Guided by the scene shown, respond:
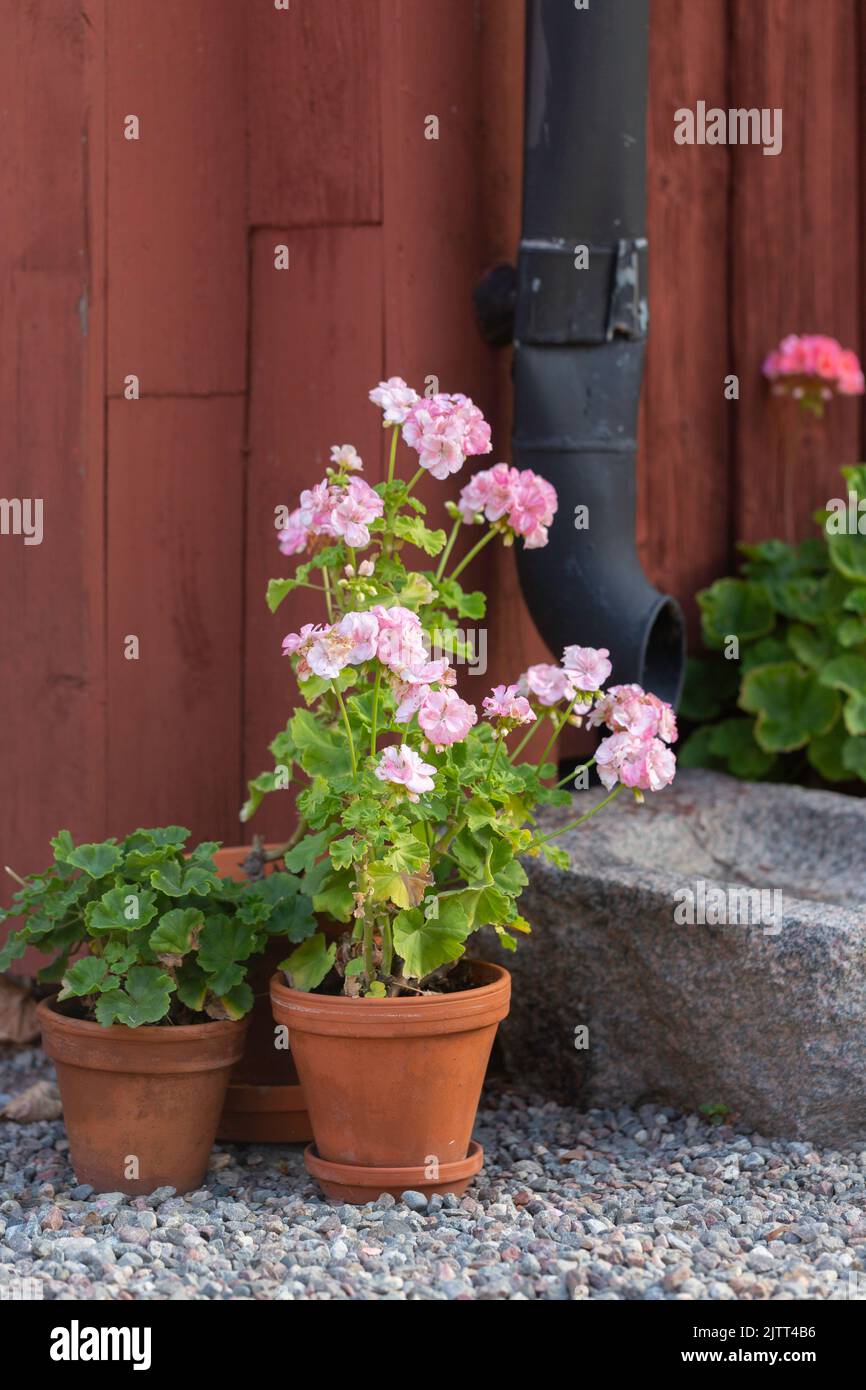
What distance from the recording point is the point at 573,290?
9.74ft

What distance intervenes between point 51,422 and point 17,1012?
1097 mm

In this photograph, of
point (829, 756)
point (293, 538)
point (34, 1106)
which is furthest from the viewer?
point (829, 756)

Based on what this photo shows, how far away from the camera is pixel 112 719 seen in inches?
113

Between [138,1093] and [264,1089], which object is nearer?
[138,1093]

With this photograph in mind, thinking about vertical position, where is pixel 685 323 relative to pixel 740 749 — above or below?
above

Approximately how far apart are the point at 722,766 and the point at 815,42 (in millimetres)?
1752

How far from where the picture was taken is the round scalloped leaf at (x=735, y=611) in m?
3.61

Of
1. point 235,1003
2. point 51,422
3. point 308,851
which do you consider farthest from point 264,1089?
point 51,422

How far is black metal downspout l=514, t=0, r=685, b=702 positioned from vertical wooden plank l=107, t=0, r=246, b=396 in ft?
1.85

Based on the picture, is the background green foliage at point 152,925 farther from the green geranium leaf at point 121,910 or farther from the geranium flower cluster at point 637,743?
the geranium flower cluster at point 637,743

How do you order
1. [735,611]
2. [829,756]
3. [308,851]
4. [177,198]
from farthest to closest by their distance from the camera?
1. [735,611]
2. [829,756]
3. [177,198]
4. [308,851]

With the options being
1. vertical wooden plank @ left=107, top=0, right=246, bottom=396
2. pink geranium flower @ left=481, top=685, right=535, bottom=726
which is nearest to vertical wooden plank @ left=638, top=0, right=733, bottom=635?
vertical wooden plank @ left=107, top=0, right=246, bottom=396

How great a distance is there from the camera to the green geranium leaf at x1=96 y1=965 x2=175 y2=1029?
2.22 meters

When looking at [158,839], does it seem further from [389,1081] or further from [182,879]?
[389,1081]
